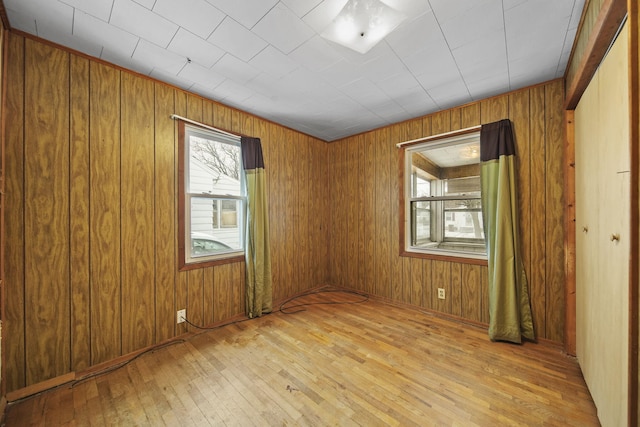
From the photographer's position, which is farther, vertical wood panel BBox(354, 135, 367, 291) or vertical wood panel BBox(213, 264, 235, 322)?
vertical wood panel BBox(354, 135, 367, 291)

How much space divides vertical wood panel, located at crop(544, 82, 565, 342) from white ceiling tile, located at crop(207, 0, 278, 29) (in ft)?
7.97

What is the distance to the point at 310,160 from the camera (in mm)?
3656

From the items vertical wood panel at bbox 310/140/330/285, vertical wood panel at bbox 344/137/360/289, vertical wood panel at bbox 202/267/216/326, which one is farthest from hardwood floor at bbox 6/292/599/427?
vertical wood panel at bbox 310/140/330/285

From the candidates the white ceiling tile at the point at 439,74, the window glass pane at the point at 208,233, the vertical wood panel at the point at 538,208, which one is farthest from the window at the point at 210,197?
the vertical wood panel at the point at 538,208

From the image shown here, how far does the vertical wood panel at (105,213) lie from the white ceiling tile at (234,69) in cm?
81

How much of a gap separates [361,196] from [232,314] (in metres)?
2.24

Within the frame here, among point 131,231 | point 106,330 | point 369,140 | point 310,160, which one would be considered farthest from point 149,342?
point 369,140

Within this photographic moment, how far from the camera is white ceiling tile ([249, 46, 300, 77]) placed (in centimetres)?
179

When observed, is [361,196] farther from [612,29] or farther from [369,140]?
[612,29]

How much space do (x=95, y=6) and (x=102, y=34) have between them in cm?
26

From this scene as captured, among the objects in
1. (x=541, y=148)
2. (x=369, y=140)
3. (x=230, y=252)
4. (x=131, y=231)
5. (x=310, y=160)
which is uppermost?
(x=369, y=140)

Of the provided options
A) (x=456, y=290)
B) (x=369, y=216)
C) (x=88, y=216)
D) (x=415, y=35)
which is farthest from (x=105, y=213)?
(x=456, y=290)

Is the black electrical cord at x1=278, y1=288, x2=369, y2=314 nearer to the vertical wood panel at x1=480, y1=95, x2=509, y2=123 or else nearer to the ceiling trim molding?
the vertical wood panel at x1=480, y1=95, x2=509, y2=123

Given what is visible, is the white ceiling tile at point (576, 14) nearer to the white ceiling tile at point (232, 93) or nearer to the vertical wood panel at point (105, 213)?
the white ceiling tile at point (232, 93)
